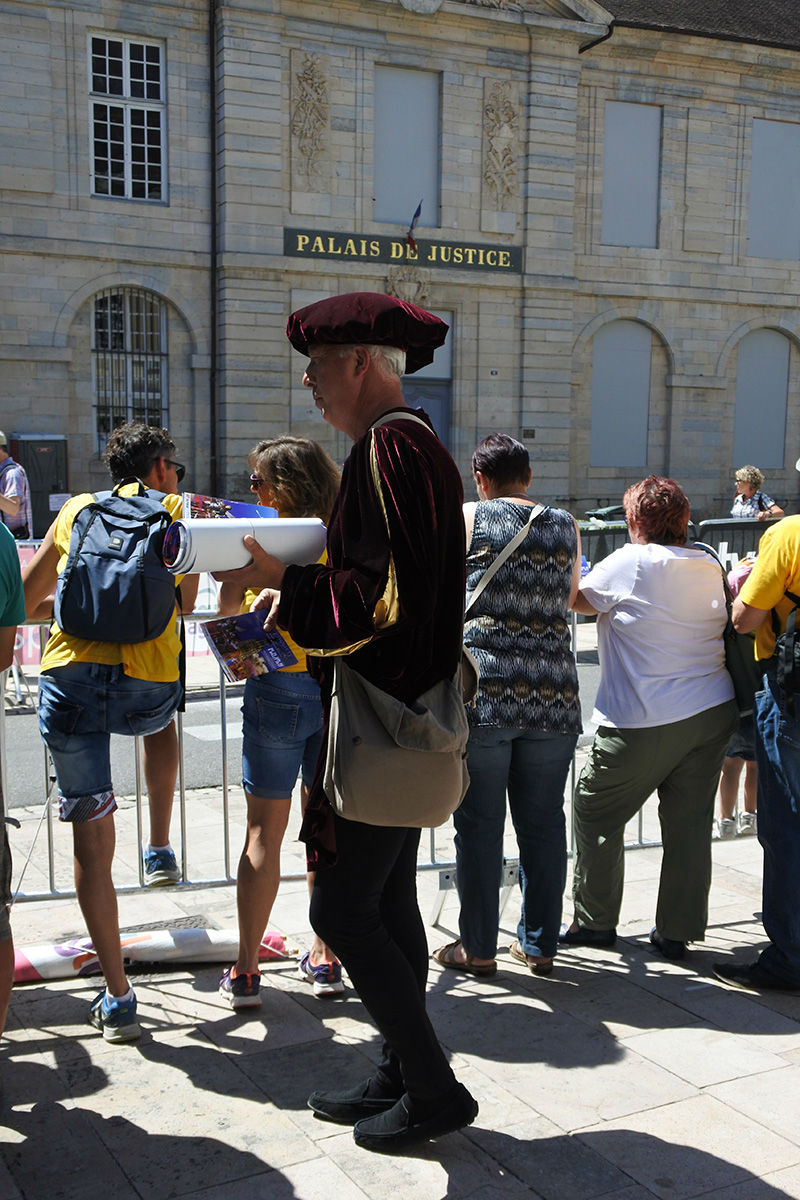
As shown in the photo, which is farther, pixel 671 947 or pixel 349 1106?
pixel 671 947

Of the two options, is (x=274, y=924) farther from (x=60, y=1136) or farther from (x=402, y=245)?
(x=402, y=245)

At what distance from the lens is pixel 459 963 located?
4137mm

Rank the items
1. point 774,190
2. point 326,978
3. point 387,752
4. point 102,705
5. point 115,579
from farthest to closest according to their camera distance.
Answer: point 774,190, point 326,978, point 102,705, point 115,579, point 387,752

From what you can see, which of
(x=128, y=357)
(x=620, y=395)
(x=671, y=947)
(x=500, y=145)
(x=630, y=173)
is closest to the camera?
(x=671, y=947)

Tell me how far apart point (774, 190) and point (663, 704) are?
26670 mm

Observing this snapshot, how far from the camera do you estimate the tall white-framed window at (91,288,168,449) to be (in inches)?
855

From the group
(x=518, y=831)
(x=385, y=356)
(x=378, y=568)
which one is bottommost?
(x=518, y=831)

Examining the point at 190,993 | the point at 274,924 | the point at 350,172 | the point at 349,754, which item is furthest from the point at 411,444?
the point at 350,172

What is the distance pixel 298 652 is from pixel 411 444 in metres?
1.22

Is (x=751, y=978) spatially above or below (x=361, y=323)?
below

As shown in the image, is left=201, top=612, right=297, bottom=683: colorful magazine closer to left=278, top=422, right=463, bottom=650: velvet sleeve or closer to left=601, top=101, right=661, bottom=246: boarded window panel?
left=278, top=422, right=463, bottom=650: velvet sleeve

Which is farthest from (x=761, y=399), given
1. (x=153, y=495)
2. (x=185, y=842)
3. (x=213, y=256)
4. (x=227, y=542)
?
(x=227, y=542)

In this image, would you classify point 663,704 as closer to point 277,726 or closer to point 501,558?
point 501,558

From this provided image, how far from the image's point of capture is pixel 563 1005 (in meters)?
3.86
